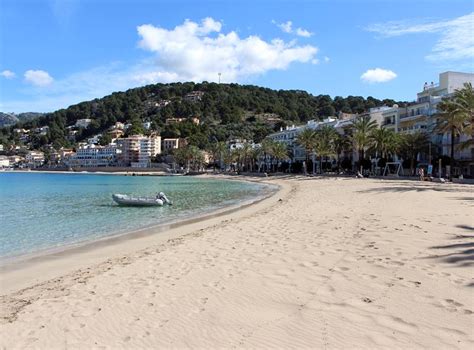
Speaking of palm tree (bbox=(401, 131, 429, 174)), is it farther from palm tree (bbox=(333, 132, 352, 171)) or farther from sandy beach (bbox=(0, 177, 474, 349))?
sandy beach (bbox=(0, 177, 474, 349))

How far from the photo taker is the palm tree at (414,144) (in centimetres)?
6241

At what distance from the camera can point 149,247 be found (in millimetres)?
13680

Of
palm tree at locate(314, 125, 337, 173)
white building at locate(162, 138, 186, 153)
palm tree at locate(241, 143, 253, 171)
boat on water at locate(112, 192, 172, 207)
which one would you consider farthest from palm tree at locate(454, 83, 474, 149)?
white building at locate(162, 138, 186, 153)

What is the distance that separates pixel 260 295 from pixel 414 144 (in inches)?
2385

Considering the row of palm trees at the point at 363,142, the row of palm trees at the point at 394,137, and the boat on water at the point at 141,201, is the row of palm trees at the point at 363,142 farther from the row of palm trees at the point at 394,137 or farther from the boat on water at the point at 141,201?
the boat on water at the point at 141,201

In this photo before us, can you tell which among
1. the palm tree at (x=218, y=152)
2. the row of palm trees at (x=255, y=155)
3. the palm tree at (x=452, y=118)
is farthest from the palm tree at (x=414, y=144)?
the palm tree at (x=218, y=152)

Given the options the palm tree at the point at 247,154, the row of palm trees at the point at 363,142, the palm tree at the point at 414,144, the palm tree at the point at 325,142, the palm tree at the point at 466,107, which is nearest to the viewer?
the palm tree at the point at 466,107

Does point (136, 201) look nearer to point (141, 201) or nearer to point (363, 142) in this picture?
point (141, 201)

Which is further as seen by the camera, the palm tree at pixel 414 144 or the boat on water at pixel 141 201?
the palm tree at pixel 414 144

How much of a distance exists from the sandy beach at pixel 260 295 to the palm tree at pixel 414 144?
53501 mm

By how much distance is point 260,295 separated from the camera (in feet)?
23.1

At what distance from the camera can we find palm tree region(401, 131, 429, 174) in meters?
62.4

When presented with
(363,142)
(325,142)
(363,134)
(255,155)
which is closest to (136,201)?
(363,142)

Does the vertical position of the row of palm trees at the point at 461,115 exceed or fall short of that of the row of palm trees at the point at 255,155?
it exceeds it
